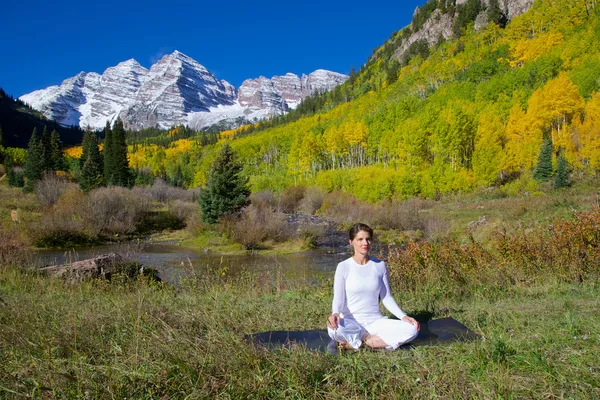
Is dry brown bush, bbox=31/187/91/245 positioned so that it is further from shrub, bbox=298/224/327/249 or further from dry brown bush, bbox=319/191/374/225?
dry brown bush, bbox=319/191/374/225

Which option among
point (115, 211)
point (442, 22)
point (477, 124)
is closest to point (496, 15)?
point (442, 22)

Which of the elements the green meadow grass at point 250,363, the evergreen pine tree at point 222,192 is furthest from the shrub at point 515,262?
the evergreen pine tree at point 222,192

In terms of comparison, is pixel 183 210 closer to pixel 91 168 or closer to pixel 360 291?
pixel 91 168

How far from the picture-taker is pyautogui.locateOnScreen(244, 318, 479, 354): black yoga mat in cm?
337

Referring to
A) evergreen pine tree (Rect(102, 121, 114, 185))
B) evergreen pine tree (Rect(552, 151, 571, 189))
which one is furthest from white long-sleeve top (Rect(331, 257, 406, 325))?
evergreen pine tree (Rect(102, 121, 114, 185))

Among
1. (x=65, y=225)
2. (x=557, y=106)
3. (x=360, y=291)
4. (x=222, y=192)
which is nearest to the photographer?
(x=360, y=291)

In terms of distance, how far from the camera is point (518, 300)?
5055 mm

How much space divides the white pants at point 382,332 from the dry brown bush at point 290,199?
115 feet

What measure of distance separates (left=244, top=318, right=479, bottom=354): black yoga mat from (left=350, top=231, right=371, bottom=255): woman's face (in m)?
0.92

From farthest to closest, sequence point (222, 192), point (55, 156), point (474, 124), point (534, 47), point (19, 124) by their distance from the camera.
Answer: point (19, 124) → point (534, 47) → point (55, 156) → point (474, 124) → point (222, 192)

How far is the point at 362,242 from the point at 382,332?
0.88 metres

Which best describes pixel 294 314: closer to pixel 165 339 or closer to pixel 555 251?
pixel 165 339

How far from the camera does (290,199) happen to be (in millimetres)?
40156

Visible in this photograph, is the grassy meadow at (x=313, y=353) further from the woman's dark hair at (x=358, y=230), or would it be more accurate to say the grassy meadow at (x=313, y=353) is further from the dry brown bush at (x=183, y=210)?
the dry brown bush at (x=183, y=210)
